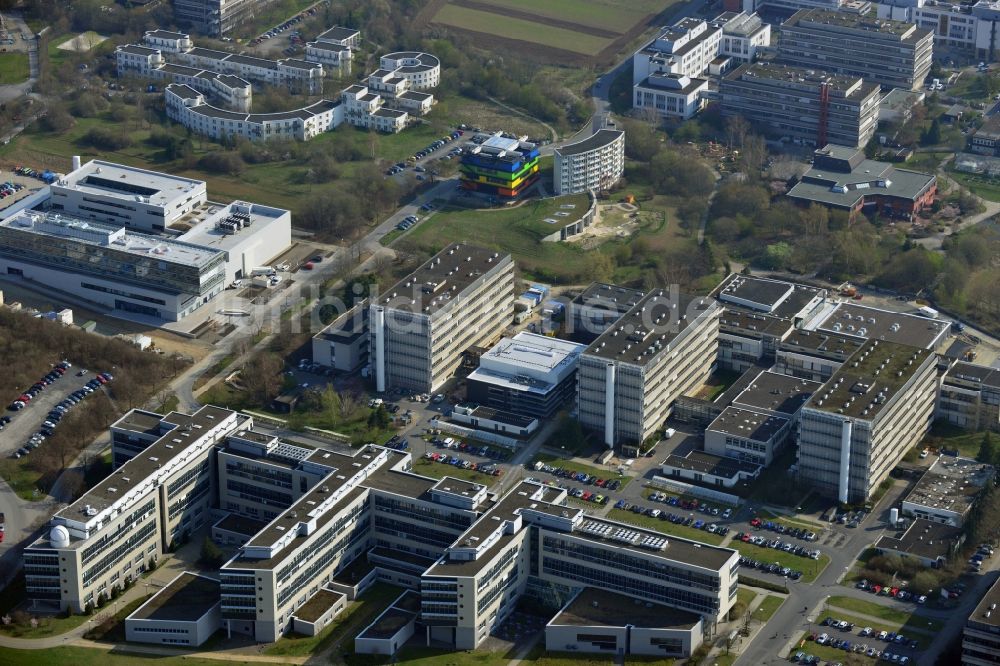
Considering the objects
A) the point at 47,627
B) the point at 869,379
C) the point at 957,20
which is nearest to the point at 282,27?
the point at 957,20

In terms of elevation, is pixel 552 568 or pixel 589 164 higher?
pixel 552 568

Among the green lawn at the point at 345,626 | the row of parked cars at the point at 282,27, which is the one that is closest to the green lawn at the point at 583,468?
the green lawn at the point at 345,626

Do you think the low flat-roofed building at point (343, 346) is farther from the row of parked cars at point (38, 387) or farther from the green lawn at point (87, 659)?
the green lawn at point (87, 659)

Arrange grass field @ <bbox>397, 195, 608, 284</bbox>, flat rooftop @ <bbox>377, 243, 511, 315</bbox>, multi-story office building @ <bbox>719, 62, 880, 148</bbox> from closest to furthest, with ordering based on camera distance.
Answer: flat rooftop @ <bbox>377, 243, 511, 315</bbox> < grass field @ <bbox>397, 195, 608, 284</bbox> < multi-story office building @ <bbox>719, 62, 880, 148</bbox>

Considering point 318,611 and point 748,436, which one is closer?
point 318,611

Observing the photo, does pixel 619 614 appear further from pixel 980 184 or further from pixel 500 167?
pixel 980 184

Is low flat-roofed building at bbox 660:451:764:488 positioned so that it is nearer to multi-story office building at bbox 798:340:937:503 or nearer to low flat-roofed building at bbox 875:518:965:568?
multi-story office building at bbox 798:340:937:503

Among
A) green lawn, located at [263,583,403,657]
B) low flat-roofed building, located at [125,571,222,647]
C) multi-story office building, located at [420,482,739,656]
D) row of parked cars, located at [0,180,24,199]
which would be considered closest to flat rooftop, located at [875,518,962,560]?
multi-story office building, located at [420,482,739,656]
